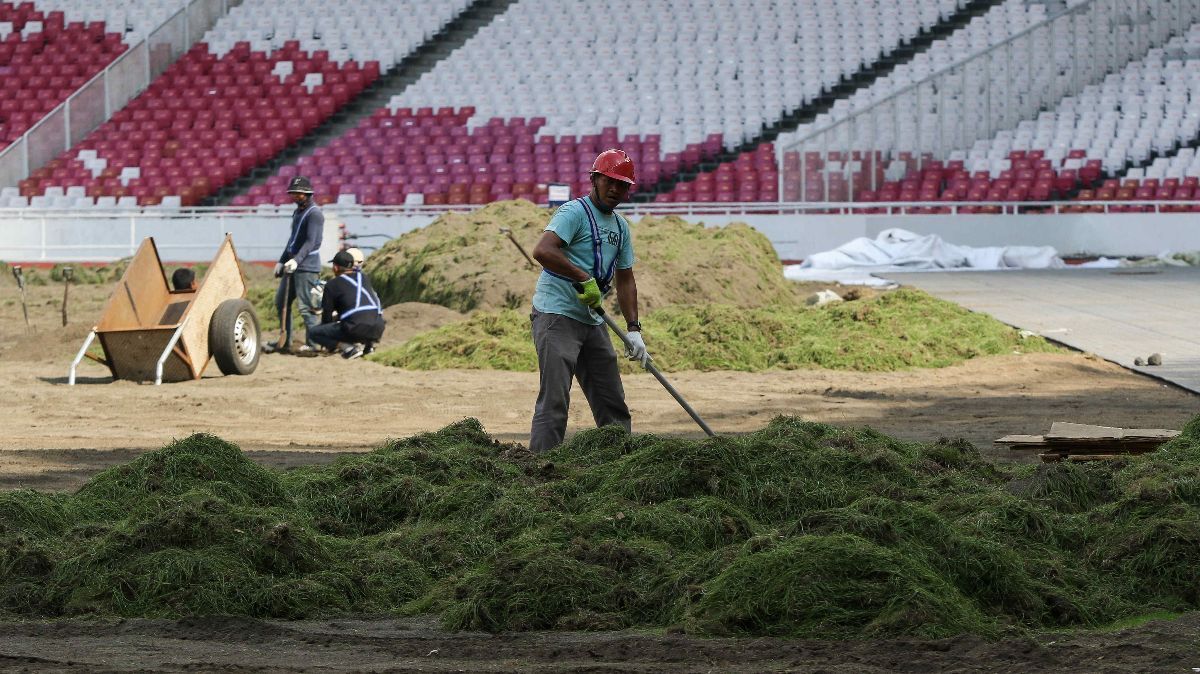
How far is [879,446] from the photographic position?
8.98 m

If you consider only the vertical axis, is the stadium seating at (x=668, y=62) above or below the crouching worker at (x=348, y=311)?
above

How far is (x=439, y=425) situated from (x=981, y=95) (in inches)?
967

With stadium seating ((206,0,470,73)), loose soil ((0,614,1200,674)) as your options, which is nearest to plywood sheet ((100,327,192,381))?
loose soil ((0,614,1200,674))

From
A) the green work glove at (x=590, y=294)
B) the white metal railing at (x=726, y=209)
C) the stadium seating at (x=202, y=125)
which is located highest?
the stadium seating at (x=202, y=125)

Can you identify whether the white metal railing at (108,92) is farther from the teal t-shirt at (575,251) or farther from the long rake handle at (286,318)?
the teal t-shirt at (575,251)

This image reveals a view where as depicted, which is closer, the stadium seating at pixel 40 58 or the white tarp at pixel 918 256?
the white tarp at pixel 918 256

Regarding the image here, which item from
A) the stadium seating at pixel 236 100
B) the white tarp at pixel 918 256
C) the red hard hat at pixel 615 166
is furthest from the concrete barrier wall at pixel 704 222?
the red hard hat at pixel 615 166

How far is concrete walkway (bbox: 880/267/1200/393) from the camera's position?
17.6 meters

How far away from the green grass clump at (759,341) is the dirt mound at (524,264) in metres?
1.84

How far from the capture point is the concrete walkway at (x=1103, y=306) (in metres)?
17.6

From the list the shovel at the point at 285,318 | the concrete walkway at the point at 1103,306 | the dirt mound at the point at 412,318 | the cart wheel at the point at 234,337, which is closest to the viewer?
the cart wheel at the point at 234,337

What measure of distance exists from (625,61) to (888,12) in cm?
637

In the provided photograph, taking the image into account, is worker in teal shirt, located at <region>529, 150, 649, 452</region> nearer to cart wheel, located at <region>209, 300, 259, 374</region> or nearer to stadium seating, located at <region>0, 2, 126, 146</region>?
cart wheel, located at <region>209, 300, 259, 374</region>

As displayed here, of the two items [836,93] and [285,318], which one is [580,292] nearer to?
[285,318]
